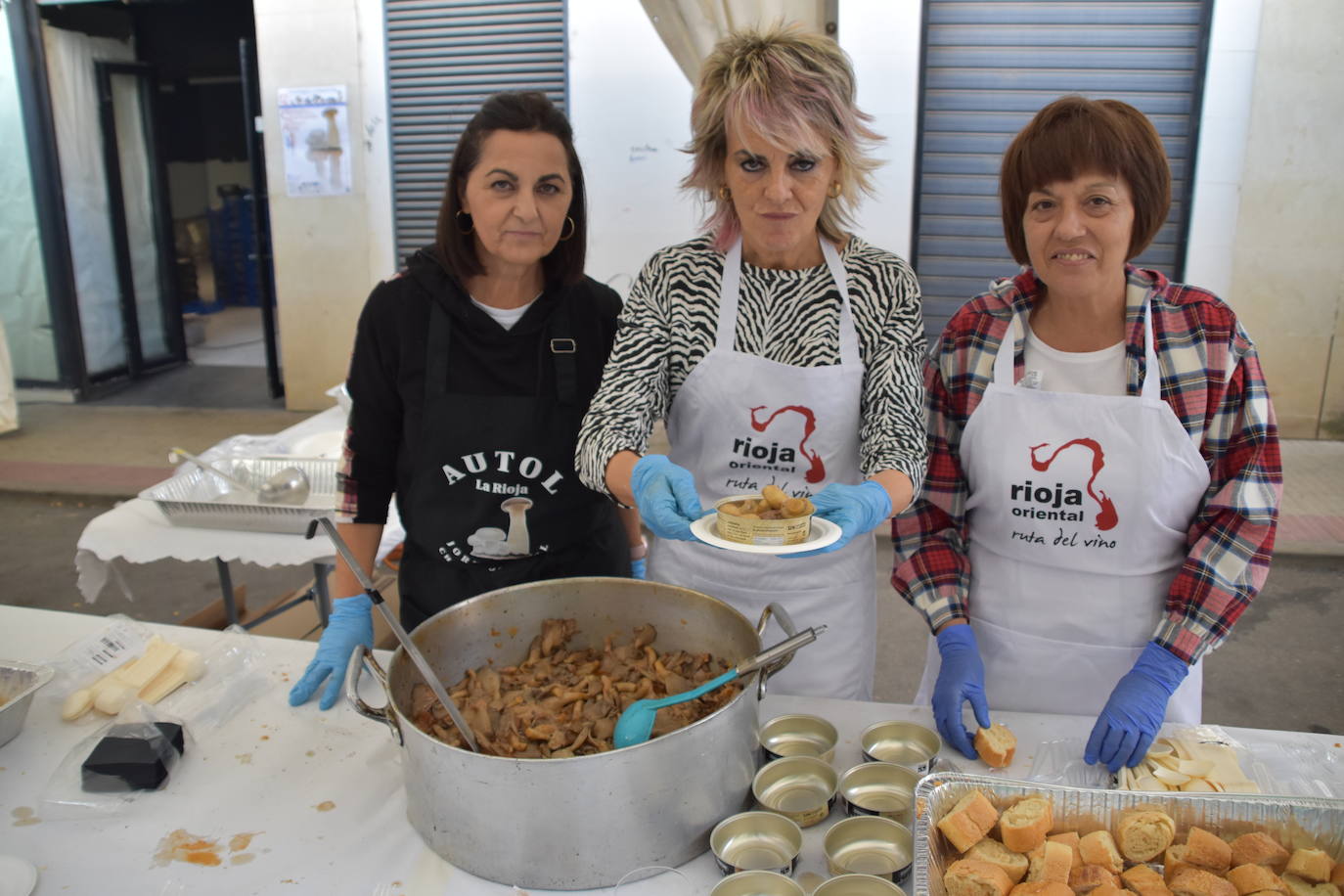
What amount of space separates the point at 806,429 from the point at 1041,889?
0.95 m

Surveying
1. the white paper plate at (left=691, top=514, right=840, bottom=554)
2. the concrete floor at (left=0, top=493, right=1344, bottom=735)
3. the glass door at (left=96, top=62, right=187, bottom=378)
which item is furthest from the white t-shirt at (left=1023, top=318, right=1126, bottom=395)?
the glass door at (left=96, top=62, right=187, bottom=378)

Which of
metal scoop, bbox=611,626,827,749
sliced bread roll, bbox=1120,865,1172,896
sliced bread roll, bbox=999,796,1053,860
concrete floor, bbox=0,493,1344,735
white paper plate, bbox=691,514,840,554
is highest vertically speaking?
white paper plate, bbox=691,514,840,554

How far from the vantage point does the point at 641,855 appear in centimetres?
131

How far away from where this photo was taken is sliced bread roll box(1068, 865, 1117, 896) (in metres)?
1.21

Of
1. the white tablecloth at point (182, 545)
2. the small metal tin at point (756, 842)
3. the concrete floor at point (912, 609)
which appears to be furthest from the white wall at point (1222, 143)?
the small metal tin at point (756, 842)

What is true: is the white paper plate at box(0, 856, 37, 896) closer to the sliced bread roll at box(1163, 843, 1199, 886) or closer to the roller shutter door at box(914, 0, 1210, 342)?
the sliced bread roll at box(1163, 843, 1199, 886)

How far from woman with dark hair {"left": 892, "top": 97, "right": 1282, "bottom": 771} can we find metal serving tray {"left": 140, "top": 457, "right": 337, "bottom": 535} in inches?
74.6

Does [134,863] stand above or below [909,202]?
below

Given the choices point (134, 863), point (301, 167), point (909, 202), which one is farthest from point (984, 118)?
point (134, 863)

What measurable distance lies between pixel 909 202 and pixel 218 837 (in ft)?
18.1

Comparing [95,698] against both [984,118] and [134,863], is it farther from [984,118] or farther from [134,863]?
[984,118]

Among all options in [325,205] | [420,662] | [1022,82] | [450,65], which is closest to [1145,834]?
[420,662]

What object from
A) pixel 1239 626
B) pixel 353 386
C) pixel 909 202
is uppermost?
pixel 909 202

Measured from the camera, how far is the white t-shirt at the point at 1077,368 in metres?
1.78
